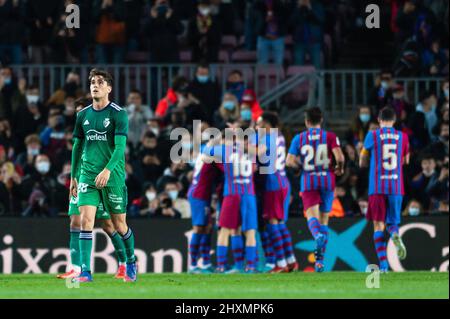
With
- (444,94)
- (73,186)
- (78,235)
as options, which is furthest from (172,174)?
(73,186)

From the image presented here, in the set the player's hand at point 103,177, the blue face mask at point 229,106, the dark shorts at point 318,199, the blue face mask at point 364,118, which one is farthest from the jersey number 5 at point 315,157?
the blue face mask at point 364,118

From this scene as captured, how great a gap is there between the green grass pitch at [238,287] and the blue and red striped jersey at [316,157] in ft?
3.61

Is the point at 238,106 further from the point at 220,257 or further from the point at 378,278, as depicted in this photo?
the point at 378,278

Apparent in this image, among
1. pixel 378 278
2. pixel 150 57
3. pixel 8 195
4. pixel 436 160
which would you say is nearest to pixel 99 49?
pixel 150 57

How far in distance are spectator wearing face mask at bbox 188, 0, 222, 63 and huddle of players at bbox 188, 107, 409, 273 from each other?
6758 mm

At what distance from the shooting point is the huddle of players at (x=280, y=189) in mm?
17406

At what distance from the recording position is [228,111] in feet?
73.3

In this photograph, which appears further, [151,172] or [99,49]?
[99,49]

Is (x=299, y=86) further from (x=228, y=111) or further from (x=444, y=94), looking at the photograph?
(x=228, y=111)

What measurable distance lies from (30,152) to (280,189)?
554 centimetres

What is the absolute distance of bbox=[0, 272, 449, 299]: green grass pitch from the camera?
13492 millimetres

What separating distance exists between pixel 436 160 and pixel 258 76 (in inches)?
165

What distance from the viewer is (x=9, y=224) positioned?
790 inches

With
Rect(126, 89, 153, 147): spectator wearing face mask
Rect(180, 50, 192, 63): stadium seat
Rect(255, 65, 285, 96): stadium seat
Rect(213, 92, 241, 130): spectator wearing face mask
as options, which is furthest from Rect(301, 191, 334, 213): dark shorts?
Rect(180, 50, 192, 63): stadium seat
